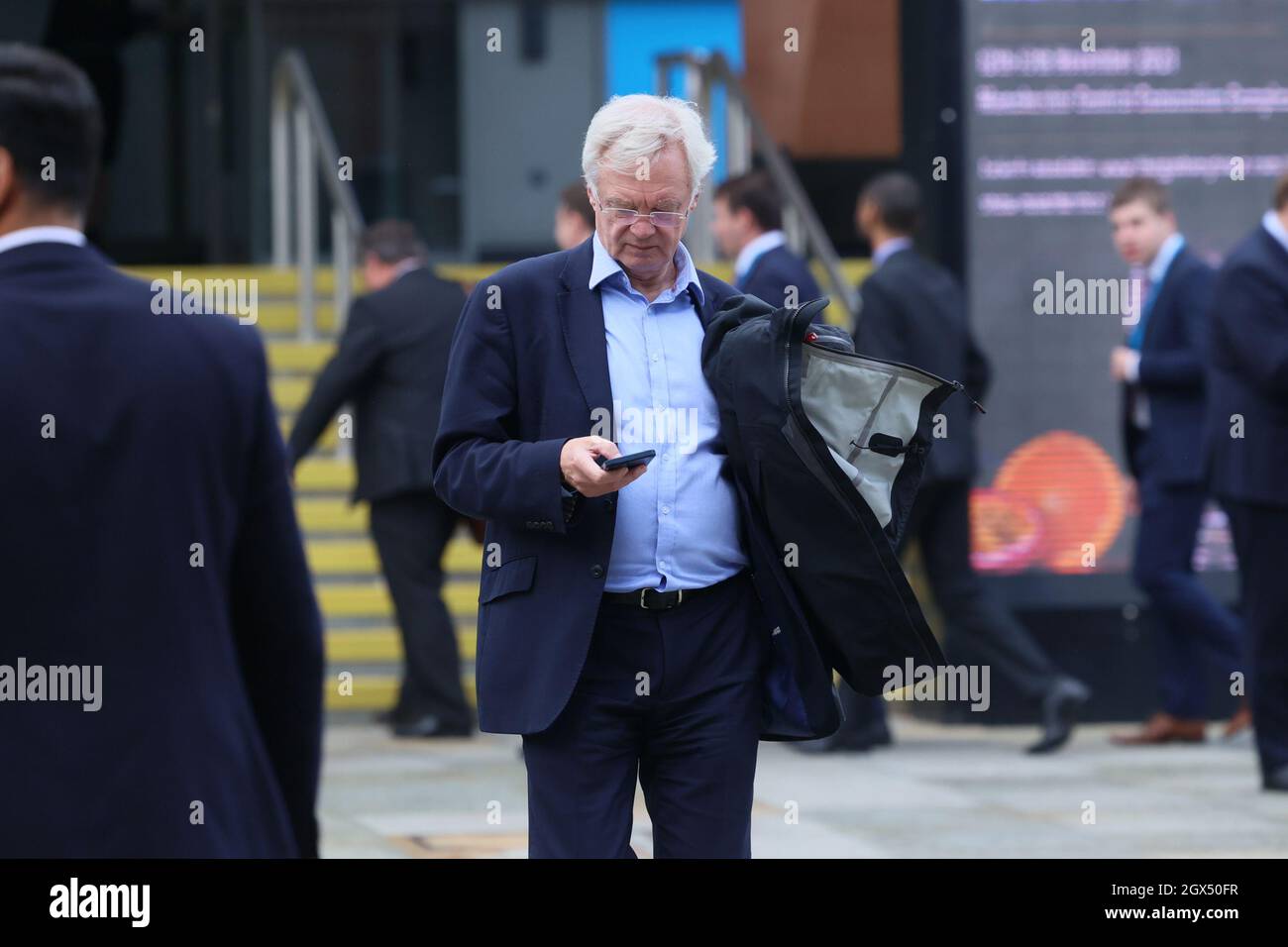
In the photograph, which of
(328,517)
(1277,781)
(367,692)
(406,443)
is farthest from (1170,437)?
(328,517)

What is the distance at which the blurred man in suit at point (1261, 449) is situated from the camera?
707 cm

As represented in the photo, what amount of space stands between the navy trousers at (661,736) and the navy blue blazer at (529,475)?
7 centimetres

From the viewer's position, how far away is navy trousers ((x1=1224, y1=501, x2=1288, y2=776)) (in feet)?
23.2

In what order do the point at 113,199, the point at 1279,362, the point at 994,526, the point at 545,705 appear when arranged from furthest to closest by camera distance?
the point at 113,199
the point at 994,526
the point at 1279,362
the point at 545,705

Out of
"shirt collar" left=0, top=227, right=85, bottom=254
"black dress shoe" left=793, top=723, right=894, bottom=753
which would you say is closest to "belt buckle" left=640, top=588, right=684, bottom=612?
"shirt collar" left=0, top=227, right=85, bottom=254

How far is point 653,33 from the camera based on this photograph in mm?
16750

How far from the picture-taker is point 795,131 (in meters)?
13.8

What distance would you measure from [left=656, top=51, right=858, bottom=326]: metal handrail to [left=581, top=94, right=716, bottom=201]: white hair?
245 inches

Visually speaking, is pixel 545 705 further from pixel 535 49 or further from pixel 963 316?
pixel 535 49

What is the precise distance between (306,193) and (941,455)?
4.88 m

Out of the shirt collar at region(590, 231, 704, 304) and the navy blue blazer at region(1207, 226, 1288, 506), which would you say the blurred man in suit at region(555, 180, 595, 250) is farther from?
the shirt collar at region(590, 231, 704, 304)

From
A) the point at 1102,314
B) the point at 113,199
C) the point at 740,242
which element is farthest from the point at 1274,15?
the point at 113,199

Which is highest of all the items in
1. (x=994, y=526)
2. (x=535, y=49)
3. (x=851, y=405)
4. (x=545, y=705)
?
(x=535, y=49)

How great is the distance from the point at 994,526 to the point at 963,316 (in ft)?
3.67
